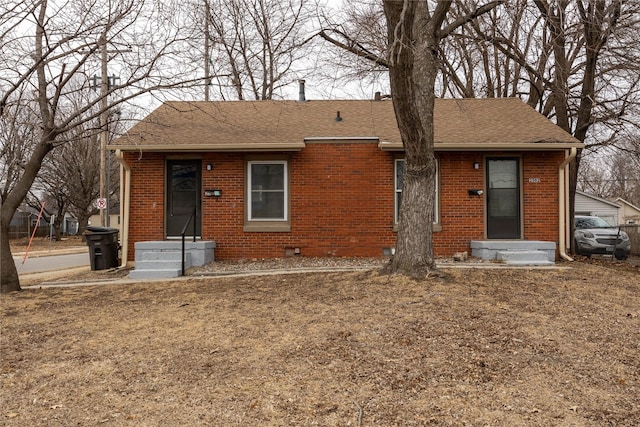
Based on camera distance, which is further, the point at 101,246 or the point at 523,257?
the point at 101,246

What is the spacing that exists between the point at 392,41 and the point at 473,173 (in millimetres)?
5895

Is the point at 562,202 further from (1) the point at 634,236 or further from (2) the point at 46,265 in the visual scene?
(2) the point at 46,265

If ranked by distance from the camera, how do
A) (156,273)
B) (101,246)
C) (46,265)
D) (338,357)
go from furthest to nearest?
1. (46,265)
2. (101,246)
3. (156,273)
4. (338,357)

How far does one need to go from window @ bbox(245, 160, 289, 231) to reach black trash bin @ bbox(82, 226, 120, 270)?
3336mm

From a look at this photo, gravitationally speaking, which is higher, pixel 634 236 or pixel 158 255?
pixel 634 236

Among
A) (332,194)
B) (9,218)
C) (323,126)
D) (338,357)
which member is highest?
(323,126)

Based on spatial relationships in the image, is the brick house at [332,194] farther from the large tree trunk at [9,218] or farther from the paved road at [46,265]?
the paved road at [46,265]

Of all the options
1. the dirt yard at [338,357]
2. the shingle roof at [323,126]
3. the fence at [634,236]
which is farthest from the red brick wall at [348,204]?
the fence at [634,236]

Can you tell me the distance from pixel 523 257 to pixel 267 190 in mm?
5803

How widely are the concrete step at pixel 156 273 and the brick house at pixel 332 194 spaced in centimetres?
164

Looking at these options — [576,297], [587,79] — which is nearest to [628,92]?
[587,79]

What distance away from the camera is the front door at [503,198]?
10992 millimetres

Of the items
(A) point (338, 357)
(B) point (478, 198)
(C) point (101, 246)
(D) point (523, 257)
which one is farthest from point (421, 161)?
(C) point (101, 246)

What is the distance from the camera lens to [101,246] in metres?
11.0
